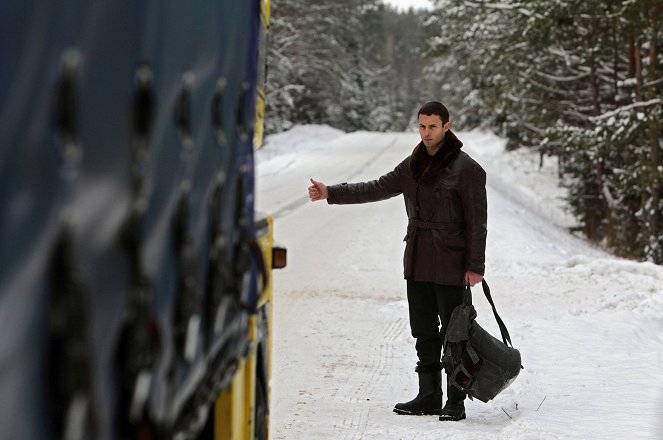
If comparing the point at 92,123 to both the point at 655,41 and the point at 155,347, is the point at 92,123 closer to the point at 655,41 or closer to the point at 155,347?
the point at 155,347

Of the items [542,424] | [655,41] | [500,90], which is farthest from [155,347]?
[500,90]

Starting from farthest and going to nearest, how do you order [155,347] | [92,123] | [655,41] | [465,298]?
[655,41]
[465,298]
[155,347]
[92,123]

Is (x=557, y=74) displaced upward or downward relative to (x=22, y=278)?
upward

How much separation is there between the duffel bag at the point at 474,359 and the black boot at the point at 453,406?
120mm

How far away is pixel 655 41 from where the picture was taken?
15766 mm

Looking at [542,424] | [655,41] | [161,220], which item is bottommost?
[542,424]

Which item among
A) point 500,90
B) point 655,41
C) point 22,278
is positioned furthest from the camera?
point 500,90

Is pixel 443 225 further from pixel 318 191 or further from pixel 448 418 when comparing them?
pixel 448 418

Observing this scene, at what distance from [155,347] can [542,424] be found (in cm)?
388

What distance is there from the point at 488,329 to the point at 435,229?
10.4 ft

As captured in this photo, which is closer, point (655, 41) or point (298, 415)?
point (298, 415)

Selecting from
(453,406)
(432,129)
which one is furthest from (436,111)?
(453,406)

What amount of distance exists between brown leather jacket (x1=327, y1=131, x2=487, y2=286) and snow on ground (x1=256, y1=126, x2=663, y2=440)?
3.05ft

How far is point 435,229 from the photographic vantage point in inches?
205
